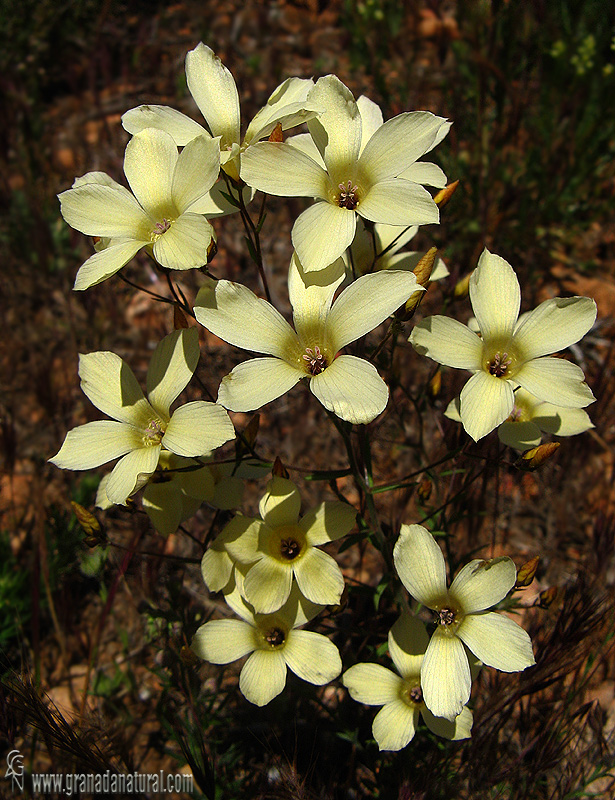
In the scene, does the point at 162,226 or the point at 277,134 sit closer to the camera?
Answer: the point at 277,134

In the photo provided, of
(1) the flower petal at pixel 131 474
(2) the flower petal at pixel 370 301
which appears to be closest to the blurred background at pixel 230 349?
(1) the flower petal at pixel 131 474

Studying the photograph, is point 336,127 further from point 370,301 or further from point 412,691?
point 412,691

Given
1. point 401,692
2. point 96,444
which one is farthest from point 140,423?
point 401,692

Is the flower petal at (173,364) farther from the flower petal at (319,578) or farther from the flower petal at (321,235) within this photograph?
the flower petal at (319,578)

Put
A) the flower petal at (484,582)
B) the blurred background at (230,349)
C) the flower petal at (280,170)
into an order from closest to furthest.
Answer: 1. the flower petal at (280,170)
2. the flower petal at (484,582)
3. the blurred background at (230,349)

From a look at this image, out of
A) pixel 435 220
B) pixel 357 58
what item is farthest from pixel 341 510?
pixel 357 58

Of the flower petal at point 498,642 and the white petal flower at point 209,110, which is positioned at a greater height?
the white petal flower at point 209,110
